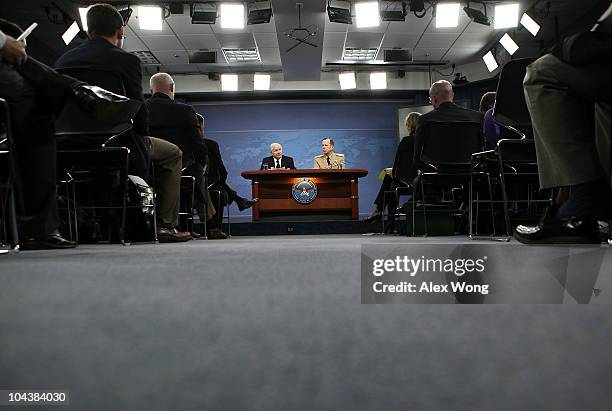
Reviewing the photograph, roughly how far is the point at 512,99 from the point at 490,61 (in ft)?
22.2

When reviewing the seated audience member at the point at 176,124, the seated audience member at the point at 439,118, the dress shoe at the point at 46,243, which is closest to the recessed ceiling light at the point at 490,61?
the seated audience member at the point at 439,118

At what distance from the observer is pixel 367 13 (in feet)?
22.1

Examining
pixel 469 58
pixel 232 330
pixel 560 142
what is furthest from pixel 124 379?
pixel 469 58

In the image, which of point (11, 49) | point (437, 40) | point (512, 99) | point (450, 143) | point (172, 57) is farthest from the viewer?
point (172, 57)

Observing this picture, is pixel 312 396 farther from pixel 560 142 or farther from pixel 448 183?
pixel 448 183

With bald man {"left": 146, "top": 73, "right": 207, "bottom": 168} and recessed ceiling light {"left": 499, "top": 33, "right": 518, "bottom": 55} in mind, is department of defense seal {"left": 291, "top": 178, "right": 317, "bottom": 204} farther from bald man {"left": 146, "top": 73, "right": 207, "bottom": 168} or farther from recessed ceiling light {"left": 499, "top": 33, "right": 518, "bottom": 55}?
recessed ceiling light {"left": 499, "top": 33, "right": 518, "bottom": 55}

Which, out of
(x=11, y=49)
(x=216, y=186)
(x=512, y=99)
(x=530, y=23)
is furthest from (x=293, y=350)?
(x=530, y=23)

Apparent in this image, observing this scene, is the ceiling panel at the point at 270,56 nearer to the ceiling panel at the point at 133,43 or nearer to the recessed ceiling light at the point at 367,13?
the ceiling panel at the point at 133,43

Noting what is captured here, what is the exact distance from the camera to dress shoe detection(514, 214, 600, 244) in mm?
1696

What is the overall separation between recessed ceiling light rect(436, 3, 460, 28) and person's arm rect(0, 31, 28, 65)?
5795mm

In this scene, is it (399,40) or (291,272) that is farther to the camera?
(399,40)

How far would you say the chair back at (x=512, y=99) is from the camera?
2.48 meters

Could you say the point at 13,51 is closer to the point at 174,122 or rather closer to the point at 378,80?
the point at 174,122

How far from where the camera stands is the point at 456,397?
0.64 metres
